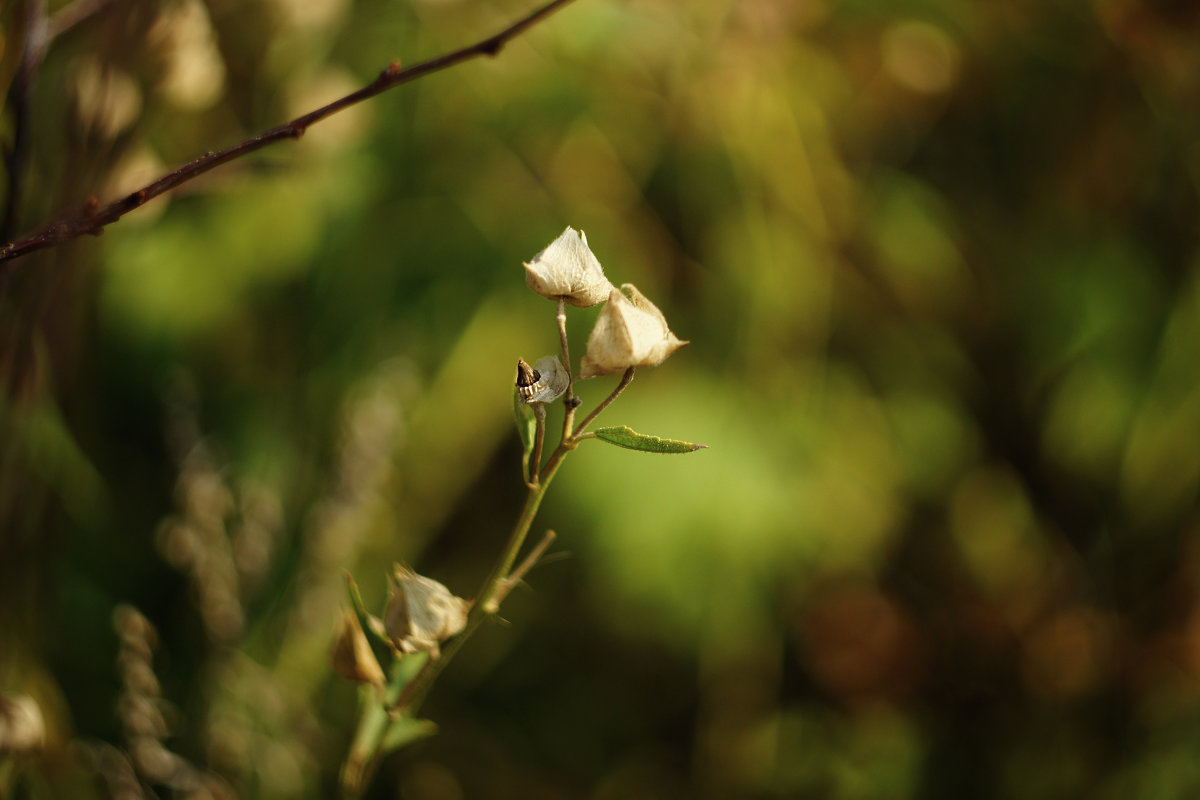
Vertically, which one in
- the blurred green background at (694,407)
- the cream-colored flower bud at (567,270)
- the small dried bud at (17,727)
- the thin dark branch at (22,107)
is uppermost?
the thin dark branch at (22,107)

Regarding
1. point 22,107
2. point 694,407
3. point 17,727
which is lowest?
point 694,407

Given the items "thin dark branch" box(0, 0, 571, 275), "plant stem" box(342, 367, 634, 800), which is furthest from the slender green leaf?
"thin dark branch" box(0, 0, 571, 275)

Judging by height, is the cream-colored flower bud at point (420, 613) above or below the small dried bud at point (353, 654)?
above

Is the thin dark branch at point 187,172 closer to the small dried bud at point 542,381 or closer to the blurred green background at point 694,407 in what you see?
the small dried bud at point 542,381

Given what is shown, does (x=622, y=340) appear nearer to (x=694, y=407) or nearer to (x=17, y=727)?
(x=17, y=727)

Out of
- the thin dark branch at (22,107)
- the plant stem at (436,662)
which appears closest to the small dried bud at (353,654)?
the plant stem at (436,662)

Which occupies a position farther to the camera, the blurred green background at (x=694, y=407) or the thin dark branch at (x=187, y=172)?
the blurred green background at (x=694, y=407)

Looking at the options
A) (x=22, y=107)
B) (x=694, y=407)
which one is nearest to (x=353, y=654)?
(x=22, y=107)
